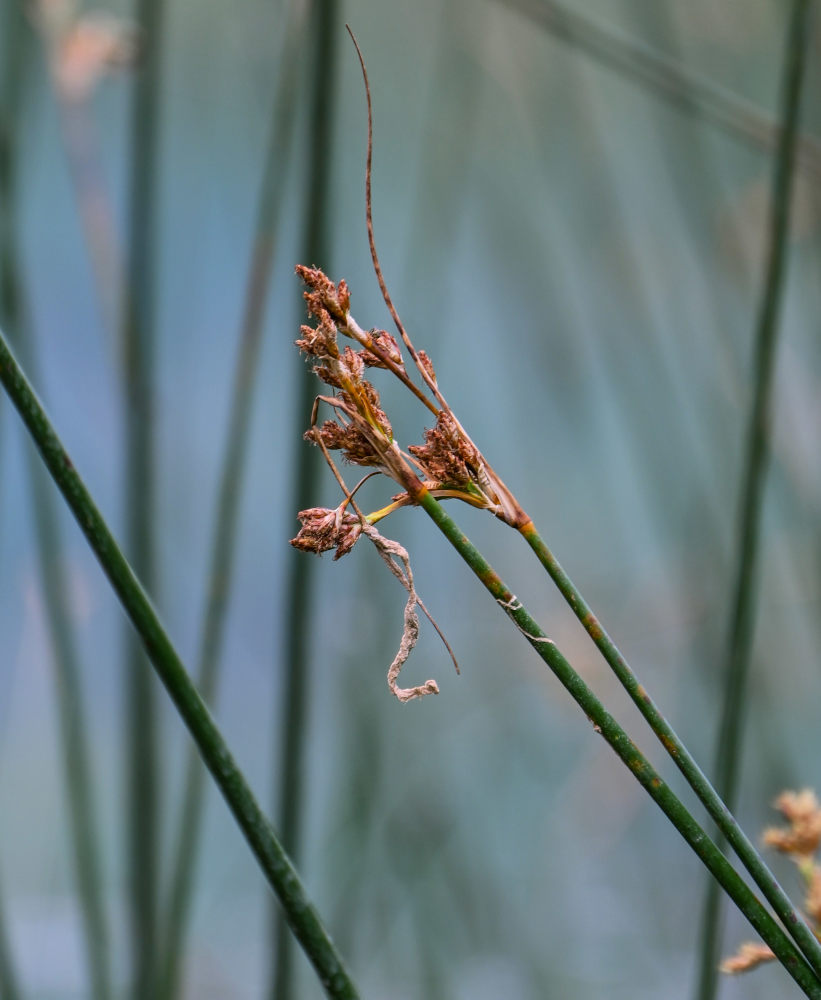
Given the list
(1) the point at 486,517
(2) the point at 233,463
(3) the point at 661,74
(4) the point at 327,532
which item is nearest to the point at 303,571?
(2) the point at 233,463

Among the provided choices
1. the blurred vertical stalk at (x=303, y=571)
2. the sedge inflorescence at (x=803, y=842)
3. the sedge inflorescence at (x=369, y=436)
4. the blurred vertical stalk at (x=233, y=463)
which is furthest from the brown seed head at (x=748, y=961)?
the blurred vertical stalk at (x=233, y=463)

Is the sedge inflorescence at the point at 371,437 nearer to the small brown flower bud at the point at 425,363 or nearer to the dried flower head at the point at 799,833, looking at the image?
the small brown flower bud at the point at 425,363

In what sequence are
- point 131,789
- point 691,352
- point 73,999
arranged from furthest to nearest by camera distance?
point 73,999
point 691,352
point 131,789

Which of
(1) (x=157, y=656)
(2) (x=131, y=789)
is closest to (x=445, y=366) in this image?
(2) (x=131, y=789)

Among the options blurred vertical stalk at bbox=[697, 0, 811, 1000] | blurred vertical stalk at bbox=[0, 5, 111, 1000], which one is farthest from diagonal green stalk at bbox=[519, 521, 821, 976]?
blurred vertical stalk at bbox=[0, 5, 111, 1000]

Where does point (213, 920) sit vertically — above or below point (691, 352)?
below

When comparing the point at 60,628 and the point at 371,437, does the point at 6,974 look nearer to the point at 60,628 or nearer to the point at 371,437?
the point at 60,628

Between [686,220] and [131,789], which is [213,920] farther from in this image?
[686,220]

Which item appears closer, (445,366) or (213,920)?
(213,920)
